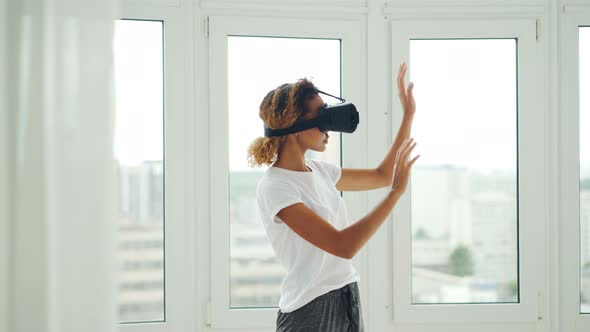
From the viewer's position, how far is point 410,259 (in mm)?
2561

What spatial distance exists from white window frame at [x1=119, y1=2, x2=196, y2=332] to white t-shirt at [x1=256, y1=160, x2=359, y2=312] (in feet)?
3.25

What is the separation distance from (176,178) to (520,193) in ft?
5.06

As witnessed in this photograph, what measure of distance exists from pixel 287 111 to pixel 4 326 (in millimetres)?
1036

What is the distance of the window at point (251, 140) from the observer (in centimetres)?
251

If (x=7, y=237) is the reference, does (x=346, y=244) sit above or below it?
below

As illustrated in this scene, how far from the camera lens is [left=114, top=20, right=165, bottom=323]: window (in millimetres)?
2449

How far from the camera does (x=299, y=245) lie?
4.90ft

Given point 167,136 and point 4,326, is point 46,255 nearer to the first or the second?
point 4,326

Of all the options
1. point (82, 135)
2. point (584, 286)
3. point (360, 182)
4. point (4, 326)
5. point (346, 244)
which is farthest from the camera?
point (584, 286)

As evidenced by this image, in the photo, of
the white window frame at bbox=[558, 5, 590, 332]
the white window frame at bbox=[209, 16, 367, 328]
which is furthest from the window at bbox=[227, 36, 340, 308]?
the white window frame at bbox=[558, 5, 590, 332]

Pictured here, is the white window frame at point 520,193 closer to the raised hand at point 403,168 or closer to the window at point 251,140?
the window at point 251,140

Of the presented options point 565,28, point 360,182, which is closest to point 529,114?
point 565,28

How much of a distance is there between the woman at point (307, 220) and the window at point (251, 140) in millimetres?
922

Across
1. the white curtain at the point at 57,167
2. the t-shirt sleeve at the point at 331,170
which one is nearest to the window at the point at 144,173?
the t-shirt sleeve at the point at 331,170
